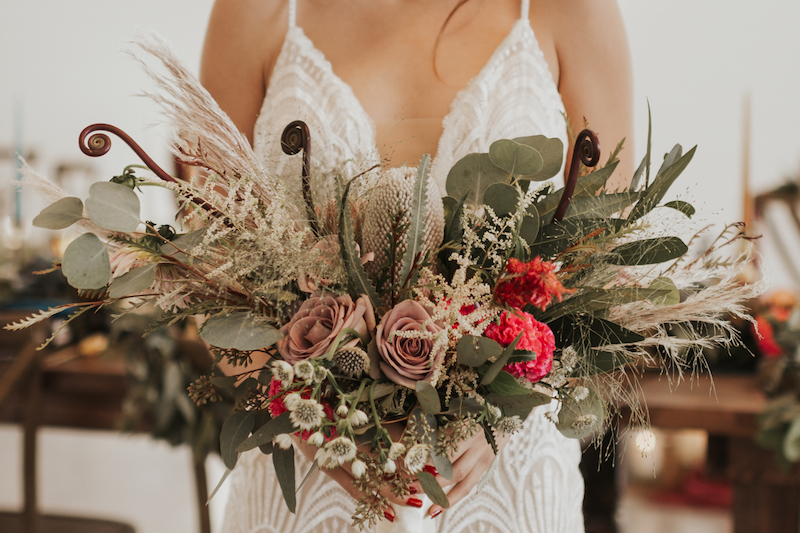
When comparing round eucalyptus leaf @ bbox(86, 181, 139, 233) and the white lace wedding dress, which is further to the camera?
the white lace wedding dress

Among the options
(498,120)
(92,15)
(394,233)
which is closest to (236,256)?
(394,233)

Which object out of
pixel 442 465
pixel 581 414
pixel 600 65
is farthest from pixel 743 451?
pixel 442 465

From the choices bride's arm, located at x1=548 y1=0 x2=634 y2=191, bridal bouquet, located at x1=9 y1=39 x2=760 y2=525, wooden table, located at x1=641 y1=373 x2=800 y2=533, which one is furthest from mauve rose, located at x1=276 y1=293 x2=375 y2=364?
wooden table, located at x1=641 y1=373 x2=800 y2=533

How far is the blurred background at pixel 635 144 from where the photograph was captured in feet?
7.63

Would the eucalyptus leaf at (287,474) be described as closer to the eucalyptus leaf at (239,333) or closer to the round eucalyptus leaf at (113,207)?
the eucalyptus leaf at (239,333)

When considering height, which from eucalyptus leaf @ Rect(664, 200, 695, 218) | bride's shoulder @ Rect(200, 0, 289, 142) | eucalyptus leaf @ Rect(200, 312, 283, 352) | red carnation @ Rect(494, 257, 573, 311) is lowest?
eucalyptus leaf @ Rect(200, 312, 283, 352)

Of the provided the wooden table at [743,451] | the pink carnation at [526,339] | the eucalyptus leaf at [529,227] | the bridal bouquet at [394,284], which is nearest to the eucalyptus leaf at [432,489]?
the bridal bouquet at [394,284]

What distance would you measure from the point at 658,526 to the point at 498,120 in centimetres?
219

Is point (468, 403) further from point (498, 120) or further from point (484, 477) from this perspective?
point (498, 120)

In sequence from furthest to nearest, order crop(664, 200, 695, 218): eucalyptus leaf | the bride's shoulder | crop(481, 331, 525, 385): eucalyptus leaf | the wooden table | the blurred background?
the blurred background < the wooden table < the bride's shoulder < crop(664, 200, 695, 218): eucalyptus leaf < crop(481, 331, 525, 385): eucalyptus leaf

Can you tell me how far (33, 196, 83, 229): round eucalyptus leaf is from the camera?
0.47 m

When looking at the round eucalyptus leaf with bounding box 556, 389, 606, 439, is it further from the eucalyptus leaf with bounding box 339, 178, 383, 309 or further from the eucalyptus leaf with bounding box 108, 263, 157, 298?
the eucalyptus leaf with bounding box 108, 263, 157, 298

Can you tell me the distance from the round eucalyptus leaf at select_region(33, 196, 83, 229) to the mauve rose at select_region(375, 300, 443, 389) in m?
0.25

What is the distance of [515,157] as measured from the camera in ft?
1.61
